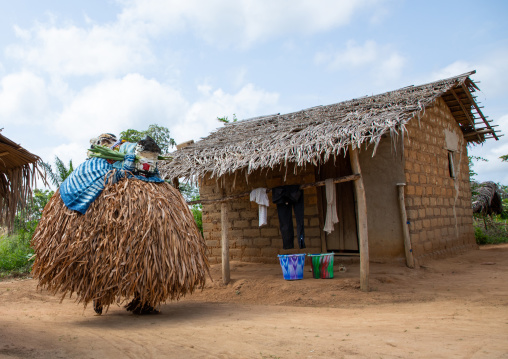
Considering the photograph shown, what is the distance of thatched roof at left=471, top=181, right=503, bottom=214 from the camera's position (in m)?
14.9

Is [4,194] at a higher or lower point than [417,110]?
lower

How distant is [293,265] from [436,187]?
3.84 metres

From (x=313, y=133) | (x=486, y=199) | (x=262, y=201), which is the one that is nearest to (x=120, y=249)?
(x=262, y=201)

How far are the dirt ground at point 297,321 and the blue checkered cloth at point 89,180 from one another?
1.31m

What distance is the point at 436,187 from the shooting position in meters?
9.10

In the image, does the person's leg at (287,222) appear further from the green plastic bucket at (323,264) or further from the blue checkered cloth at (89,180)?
the blue checkered cloth at (89,180)

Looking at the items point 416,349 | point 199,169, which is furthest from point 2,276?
point 416,349

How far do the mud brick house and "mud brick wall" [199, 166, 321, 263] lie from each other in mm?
20

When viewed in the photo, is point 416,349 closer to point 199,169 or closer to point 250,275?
point 250,275

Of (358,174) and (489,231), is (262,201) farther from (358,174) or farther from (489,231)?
(489,231)

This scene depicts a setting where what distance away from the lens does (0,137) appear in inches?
158

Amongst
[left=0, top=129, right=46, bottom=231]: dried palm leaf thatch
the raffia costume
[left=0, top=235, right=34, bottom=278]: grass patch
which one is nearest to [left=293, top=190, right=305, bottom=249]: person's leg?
the raffia costume

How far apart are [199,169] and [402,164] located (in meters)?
3.60

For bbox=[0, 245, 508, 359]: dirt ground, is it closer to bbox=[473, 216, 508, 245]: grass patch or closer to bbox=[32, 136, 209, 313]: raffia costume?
bbox=[32, 136, 209, 313]: raffia costume
